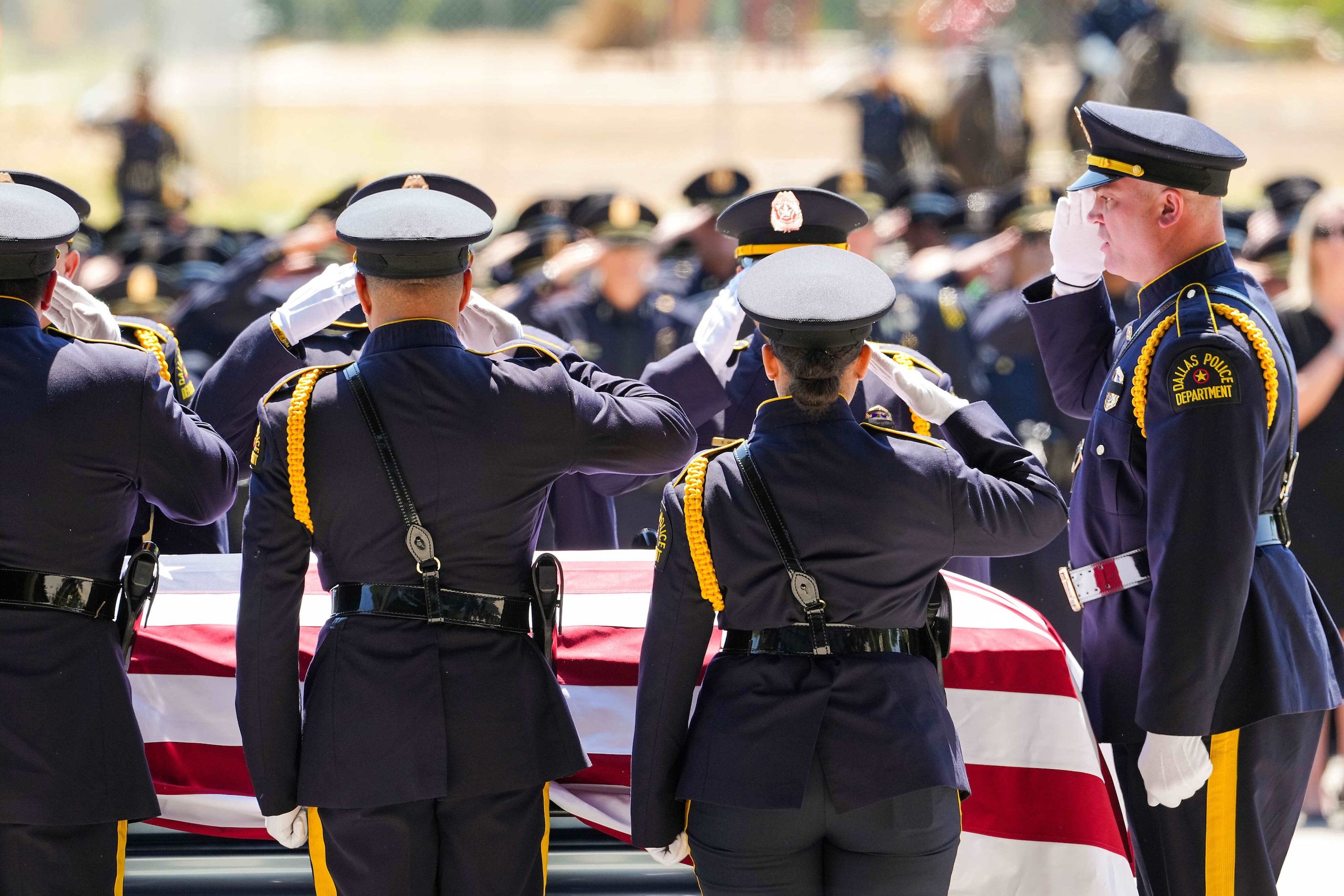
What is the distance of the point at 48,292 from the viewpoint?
8.40 feet

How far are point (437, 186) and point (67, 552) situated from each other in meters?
1.31

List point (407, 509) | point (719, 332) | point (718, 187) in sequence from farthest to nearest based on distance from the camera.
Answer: point (718, 187)
point (719, 332)
point (407, 509)

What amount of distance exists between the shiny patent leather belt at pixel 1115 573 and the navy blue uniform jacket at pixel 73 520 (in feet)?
5.02

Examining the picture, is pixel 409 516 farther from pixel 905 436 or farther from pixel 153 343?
pixel 153 343

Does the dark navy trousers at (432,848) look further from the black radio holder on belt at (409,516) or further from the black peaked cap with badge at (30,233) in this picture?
the black peaked cap with badge at (30,233)

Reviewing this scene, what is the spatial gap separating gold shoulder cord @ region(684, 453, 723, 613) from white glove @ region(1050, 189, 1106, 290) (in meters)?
1.00

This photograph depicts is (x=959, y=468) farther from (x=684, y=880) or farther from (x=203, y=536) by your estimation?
(x=203, y=536)

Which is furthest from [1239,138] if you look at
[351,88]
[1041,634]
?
[1041,634]

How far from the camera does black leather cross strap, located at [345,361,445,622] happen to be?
2.29 meters

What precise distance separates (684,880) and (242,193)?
1388 cm

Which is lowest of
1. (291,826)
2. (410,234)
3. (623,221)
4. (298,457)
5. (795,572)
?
(291,826)

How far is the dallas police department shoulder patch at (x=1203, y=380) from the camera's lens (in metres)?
2.41

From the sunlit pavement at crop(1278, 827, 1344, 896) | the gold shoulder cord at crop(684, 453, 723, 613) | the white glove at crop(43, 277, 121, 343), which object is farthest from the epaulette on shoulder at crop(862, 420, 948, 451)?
the sunlit pavement at crop(1278, 827, 1344, 896)

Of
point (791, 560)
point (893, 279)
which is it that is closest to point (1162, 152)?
point (791, 560)
